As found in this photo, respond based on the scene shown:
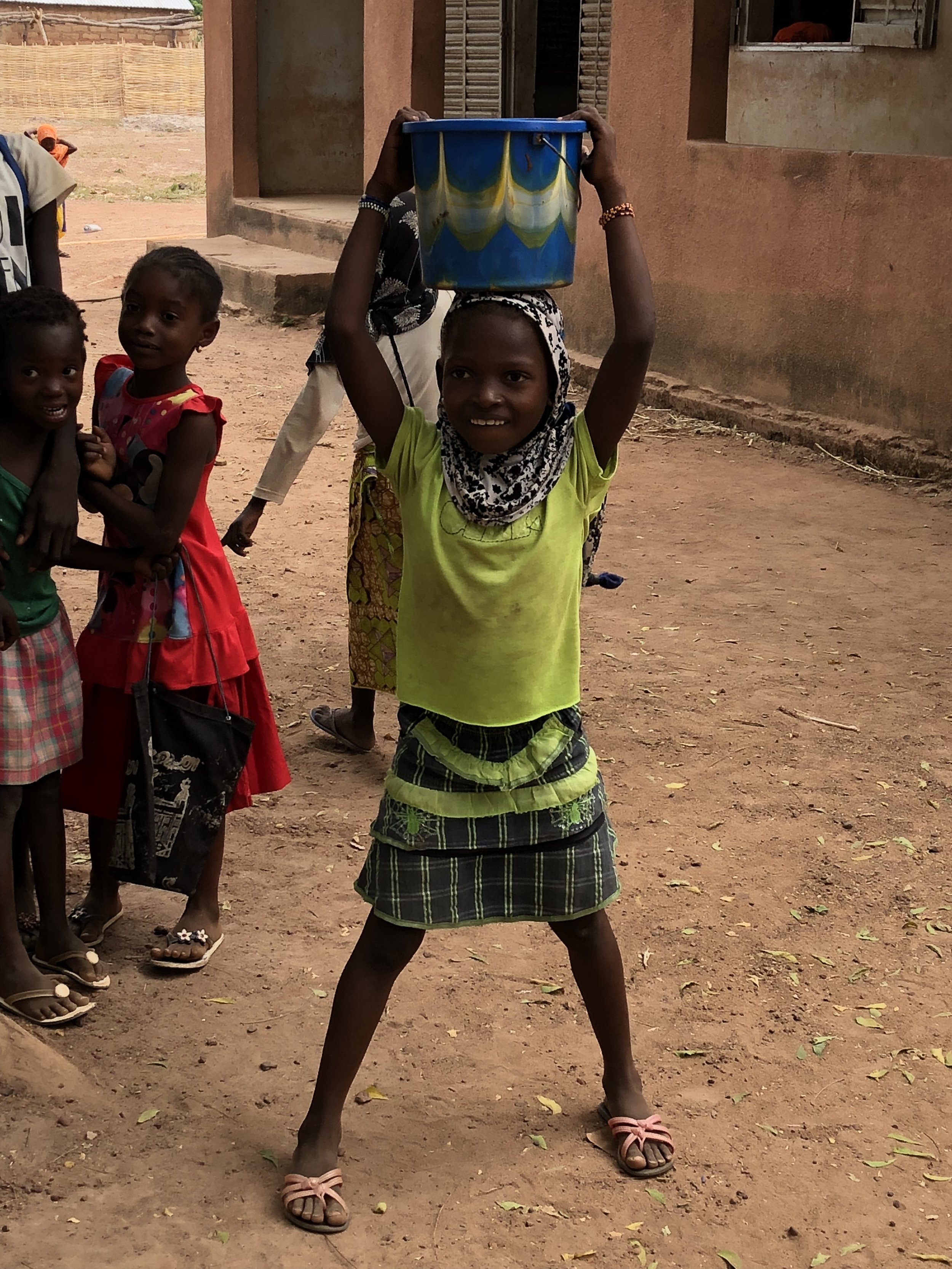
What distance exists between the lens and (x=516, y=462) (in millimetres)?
2195

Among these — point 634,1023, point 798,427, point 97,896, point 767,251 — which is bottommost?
point 634,1023

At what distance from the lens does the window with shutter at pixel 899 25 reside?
7633 millimetres

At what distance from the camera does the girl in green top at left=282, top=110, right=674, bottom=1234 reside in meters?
2.17

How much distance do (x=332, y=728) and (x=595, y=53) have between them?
652 centimetres

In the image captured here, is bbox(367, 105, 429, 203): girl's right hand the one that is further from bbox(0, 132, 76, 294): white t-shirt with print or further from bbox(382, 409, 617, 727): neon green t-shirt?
bbox(0, 132, 76, 294): white t-shirt with print

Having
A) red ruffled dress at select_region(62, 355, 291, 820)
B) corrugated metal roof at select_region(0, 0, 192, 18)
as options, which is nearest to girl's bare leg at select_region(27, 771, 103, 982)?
red ruffled dress at select_region(62, 355, 291, 820)

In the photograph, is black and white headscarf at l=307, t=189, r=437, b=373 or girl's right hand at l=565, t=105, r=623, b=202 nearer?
girl's right hand at l=565, t=105, r=623, b=202

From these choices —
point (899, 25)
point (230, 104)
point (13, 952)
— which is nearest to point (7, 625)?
point (13, 952)

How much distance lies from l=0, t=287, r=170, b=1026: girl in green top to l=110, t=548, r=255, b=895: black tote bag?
0.13 m

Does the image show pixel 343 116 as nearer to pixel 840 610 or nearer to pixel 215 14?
pixel 215 14

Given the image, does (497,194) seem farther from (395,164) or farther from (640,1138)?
(640,1138)

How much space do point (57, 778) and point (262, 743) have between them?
0.45 m

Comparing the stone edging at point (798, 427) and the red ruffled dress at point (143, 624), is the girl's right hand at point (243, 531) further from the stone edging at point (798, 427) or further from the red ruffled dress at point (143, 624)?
the stone edging at point (798, 427)

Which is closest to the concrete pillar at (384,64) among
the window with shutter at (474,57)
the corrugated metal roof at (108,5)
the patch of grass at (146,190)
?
the window with shutter at (474,57)
